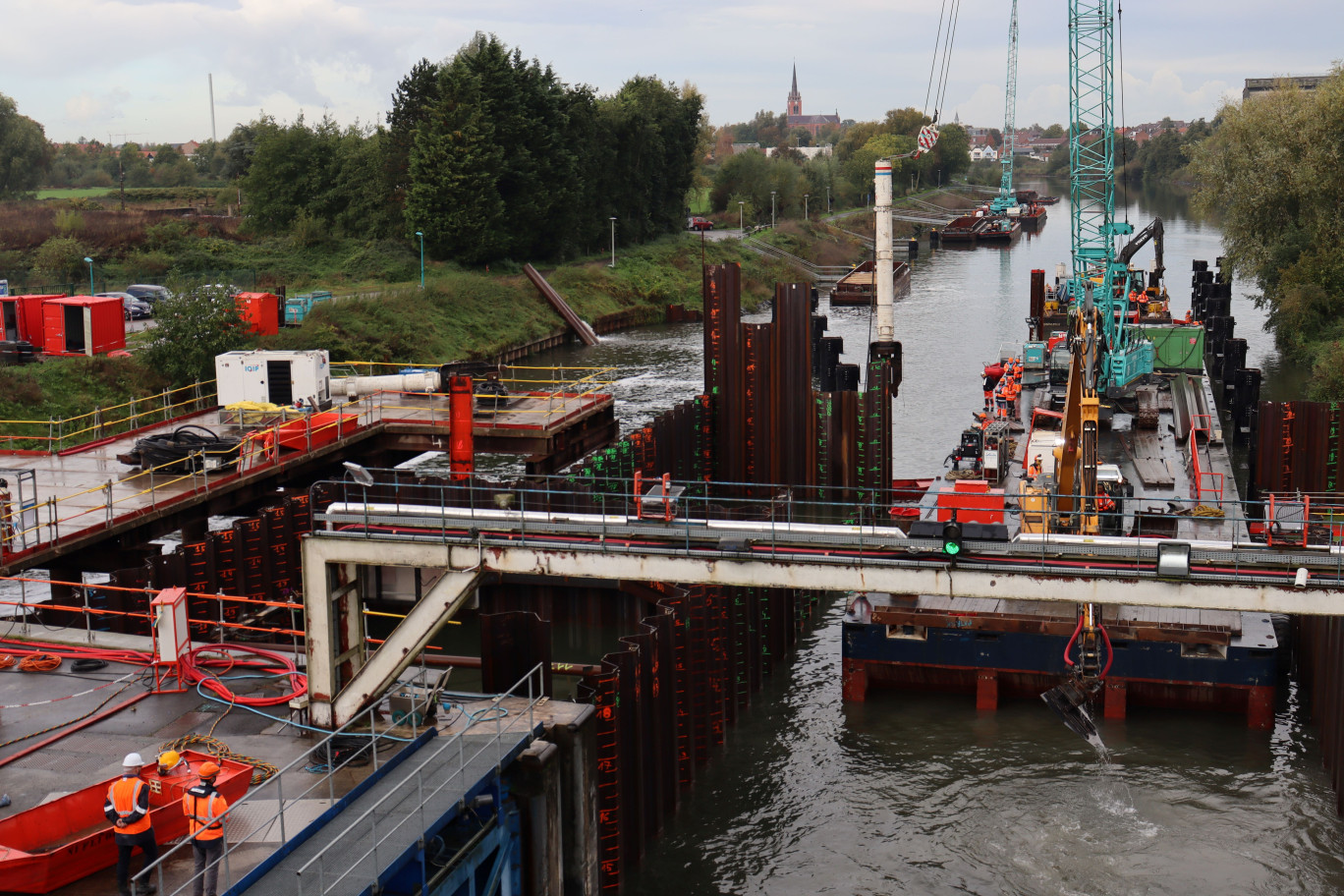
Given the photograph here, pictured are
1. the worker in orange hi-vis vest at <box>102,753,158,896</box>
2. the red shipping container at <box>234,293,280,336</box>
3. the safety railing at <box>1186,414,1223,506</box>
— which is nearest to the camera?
the worker in orange hi-vis vest at <box>102,753,158,896</box>

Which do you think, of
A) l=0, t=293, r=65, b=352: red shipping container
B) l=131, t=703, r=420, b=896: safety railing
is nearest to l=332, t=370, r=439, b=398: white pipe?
l=0, t=293, r=65, b=352: red shipping container

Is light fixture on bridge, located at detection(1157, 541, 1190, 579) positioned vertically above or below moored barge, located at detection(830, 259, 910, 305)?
below

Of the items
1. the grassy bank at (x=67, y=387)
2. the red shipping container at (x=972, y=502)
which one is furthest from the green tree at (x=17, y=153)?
the red shipping container at (x=972, y=502)

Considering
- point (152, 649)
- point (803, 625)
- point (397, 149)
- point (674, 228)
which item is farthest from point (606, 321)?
point (152, 649)

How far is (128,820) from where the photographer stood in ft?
51.4

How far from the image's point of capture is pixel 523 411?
137 ft

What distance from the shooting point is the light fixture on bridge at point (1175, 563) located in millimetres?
18828

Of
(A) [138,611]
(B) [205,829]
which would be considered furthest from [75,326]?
(B) [205,829]

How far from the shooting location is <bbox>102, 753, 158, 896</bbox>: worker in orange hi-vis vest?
51.4ft

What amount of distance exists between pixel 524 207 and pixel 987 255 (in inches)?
2729

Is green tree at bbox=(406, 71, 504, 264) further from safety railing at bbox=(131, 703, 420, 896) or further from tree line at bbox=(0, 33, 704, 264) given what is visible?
safety railing at bbox=(131, 703, 420, 896)

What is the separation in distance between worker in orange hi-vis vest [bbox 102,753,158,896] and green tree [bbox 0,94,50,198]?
4438 inches

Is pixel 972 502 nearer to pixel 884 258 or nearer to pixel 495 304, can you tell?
pixel 884 258

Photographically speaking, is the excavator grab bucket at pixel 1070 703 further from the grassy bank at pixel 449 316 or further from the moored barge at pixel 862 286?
the moored barge at pixel 862 286
